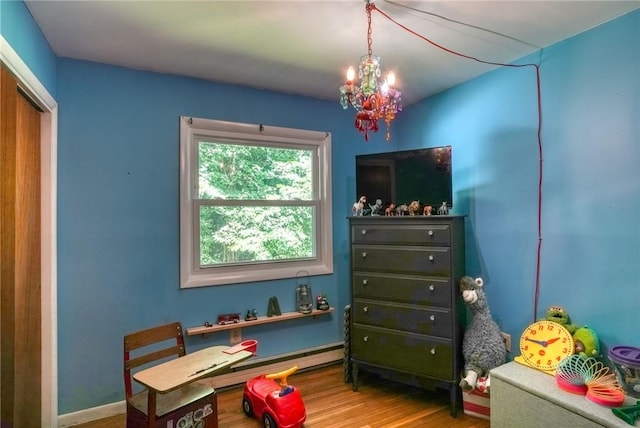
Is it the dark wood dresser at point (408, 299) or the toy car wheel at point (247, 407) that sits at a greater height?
the dark wood dresser at point (408, 299)

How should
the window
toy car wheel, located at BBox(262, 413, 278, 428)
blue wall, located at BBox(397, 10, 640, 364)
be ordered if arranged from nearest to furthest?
blue wall, located at BBox(397, 10, 640, 364) → toy car wheel, located at BBox(262, 413, 278, 428) → the window

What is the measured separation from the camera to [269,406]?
199 centimetres

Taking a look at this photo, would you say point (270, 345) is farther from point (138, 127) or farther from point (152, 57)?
point (152, 57)

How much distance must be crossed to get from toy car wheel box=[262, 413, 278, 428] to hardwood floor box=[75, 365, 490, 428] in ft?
0.30

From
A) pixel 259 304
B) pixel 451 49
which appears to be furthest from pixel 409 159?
pixel 259 304

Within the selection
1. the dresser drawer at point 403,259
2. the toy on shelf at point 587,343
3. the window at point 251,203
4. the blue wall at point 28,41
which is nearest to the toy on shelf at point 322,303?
the window at point 251,203

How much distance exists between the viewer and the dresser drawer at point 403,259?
2188mm

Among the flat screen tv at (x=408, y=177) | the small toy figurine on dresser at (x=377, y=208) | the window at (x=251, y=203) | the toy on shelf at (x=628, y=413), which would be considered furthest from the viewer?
the small toy figurine on dresser at (x=377, y=208)

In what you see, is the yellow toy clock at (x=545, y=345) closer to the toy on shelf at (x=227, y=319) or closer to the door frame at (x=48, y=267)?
the toy on shelf at (x=227, y=319)

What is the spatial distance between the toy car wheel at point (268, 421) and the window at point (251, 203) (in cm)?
99

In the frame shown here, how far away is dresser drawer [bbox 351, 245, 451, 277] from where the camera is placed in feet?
7.18

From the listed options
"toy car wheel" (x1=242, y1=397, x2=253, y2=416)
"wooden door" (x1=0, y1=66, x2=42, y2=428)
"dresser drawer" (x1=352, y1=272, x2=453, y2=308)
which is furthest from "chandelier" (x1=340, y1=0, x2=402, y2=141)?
"toy car wheel" (x1=242, y1=397, x2=253, y2=416)

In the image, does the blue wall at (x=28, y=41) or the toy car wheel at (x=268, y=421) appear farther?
the toy car wheel at (x=268, y=421)

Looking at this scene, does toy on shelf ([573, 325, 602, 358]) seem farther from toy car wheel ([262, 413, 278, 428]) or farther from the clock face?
toy car wheel ([262, 413, 278, 428])
